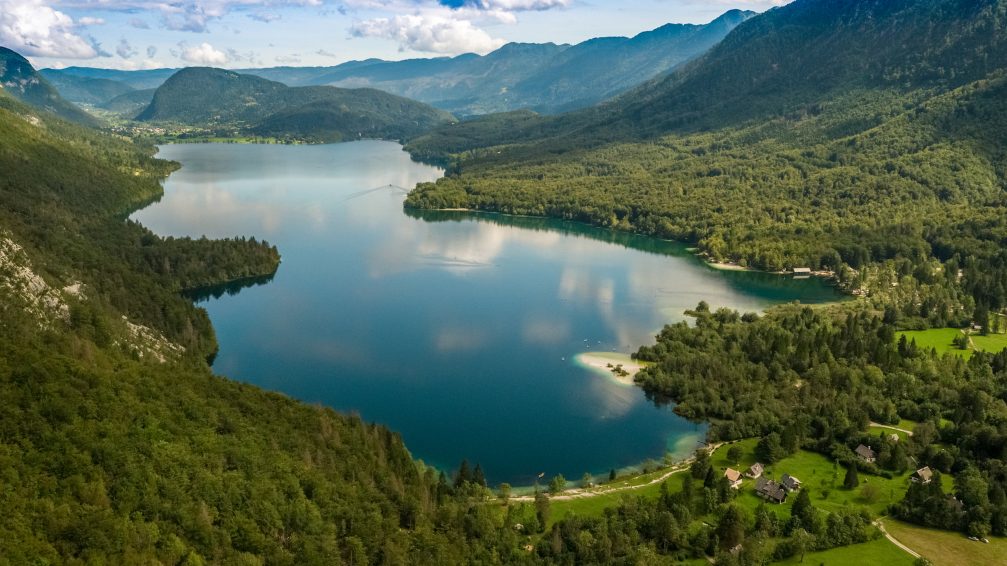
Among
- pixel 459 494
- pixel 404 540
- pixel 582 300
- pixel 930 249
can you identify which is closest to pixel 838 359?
pixel 582 300

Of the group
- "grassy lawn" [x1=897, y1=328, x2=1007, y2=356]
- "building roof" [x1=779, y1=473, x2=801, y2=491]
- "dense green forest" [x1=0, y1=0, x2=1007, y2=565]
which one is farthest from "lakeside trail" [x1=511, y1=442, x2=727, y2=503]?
"grassy lawn" [x1=897, y1=328, x2=1007, y2=356]

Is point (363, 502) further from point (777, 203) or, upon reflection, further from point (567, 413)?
point (777, 203)

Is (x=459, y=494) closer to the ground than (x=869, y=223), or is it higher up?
closer to the ground

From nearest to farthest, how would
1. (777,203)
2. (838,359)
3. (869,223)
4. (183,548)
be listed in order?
(183,548) → (838,359) → (869,223) → (777,203)

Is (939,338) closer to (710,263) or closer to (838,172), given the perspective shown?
(710,263)

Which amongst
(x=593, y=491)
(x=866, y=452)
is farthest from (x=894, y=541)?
(x=593, y=491)

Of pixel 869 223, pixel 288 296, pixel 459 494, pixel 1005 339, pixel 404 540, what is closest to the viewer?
pixel 404 540
